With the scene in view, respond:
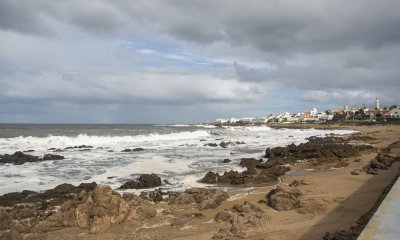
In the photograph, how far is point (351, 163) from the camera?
51.8 feet

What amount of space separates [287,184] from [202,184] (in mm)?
2783

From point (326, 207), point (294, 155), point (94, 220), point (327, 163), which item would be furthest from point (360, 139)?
point (94, 220)

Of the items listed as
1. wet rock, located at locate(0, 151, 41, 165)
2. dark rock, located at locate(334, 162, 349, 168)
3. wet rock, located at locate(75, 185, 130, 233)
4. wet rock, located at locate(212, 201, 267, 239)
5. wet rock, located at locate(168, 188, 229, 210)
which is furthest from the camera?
wet rock, located at locate(0, 151, 41, 165)

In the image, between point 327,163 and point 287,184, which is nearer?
point 287,184

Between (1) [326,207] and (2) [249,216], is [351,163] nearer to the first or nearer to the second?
(1) [326,207]

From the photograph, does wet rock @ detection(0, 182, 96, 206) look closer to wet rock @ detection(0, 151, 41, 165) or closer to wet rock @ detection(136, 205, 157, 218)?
wet rock @ detection(136, 205, 157, 218)

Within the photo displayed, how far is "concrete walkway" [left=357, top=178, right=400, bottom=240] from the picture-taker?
387cm

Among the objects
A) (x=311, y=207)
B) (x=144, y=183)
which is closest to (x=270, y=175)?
(x=144, y=183)

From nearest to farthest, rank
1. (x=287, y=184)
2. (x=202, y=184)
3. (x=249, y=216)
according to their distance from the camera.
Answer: (x=249, y=216) → (x=287, y=184) → (x=202, y=184)

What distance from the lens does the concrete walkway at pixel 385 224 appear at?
387cm

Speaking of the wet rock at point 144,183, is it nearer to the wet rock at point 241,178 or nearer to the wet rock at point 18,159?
the wet rock at point 241,178

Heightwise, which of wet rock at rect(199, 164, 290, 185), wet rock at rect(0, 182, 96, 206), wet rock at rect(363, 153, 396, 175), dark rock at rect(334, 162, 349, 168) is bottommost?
wet rock at rect(0, 182, 96, 206)

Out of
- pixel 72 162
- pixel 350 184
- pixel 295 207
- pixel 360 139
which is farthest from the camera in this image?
pixel 360 139

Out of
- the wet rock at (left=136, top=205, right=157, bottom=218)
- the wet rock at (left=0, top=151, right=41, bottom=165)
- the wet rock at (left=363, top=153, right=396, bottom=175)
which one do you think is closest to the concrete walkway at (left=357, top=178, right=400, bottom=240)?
the wet rock at (left=136, top=205, right=157, bottom=218)
